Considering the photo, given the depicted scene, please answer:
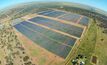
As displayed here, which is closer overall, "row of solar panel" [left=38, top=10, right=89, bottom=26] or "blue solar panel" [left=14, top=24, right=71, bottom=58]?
"blue solar panel" [left=14, top=24, right=71, bottom=58]

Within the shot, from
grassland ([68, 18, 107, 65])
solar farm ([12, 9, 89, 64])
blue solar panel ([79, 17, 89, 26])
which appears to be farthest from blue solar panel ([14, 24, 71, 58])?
blue solar panel ([79, 17, 89, 26])

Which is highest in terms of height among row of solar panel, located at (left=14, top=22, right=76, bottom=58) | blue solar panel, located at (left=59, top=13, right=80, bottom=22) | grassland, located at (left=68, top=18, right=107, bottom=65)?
row of solar panel, located at (left=14, top=22, right=76, bottom=58)

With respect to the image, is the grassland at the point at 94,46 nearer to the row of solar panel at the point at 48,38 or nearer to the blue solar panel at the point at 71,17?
the row of solar panel at the point at 48,38

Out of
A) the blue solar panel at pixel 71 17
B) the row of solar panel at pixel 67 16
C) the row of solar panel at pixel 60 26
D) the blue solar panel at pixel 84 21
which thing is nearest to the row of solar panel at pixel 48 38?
the row of solar panel at pixel 60 26

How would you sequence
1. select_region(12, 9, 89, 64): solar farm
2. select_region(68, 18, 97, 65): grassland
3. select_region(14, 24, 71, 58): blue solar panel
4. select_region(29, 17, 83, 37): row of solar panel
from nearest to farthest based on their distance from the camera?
select_region(14, 24, 71, 58): blue solar panel
select_region(68, 18, 97, 65): grassland
select_region(12, 9, 89, 64): solar farm
select_region(29, 17, 83, 37): row of solar panel

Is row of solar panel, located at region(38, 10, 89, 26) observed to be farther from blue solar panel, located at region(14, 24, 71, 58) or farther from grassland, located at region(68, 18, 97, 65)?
blue solar panel, located at region(14, 24, 71, 58)

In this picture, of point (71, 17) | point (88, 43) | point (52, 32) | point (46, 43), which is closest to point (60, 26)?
point (52, 32)

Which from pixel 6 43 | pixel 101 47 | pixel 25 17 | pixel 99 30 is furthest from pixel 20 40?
pixel 99 30

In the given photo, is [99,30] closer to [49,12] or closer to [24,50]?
[49,12]
